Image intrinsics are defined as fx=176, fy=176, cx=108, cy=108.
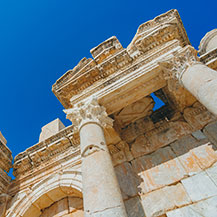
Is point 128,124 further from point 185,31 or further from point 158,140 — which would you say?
point 185,31

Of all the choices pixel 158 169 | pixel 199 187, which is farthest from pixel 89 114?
pixel 199 187

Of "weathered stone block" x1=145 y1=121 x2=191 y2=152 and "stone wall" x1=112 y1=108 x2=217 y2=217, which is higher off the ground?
"weathered stone block" x1=145 y1=121 x2=191 y2=152

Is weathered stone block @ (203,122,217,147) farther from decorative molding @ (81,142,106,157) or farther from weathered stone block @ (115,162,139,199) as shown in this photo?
decorative molding @ (81,142,106,157)

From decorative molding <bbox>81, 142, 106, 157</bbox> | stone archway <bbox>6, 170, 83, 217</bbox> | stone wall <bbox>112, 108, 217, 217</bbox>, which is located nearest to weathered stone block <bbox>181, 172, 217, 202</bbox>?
stone wall <bbox>112, 108, 217, 217</bbox>

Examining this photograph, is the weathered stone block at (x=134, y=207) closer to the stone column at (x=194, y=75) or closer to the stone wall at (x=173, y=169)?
the stone wall at (x=173, y=169)

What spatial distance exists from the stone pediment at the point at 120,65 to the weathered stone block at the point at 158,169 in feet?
5.94

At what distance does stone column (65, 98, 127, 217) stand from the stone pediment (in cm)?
66

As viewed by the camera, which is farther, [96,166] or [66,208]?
[66,208]

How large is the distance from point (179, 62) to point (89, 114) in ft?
9.17

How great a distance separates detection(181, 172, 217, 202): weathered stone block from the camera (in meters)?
3.98

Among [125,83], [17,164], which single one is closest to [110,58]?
[125,83]

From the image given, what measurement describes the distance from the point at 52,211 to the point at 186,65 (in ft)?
19.8

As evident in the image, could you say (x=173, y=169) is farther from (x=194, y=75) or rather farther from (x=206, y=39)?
(x=206, y=39)

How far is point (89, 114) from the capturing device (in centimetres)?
484
